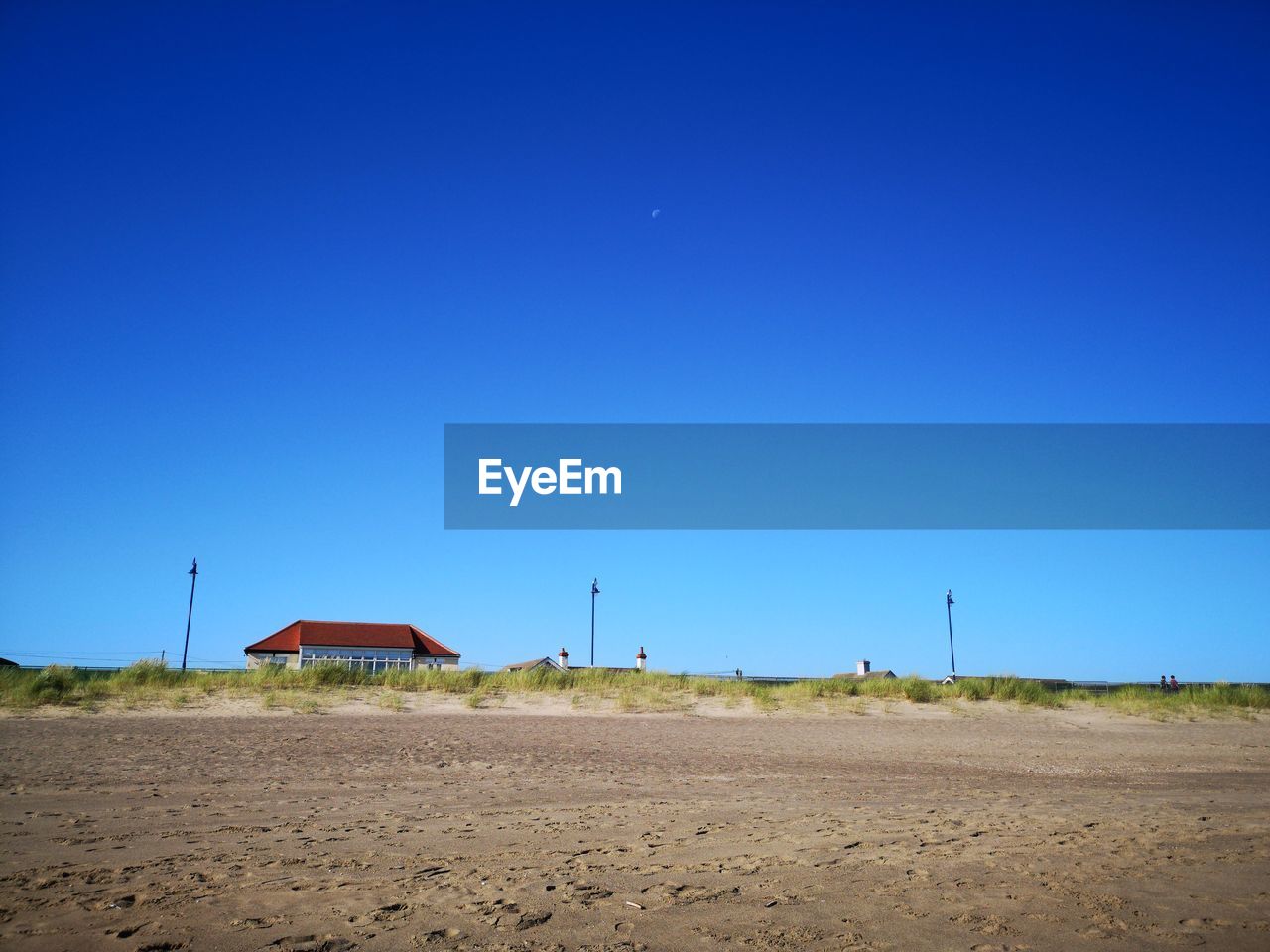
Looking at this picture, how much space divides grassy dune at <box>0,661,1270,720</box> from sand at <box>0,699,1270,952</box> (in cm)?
282

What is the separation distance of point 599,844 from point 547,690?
44.2 ft

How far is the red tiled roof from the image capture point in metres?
48.7

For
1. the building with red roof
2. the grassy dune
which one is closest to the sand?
the grassy dune

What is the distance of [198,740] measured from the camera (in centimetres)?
1227

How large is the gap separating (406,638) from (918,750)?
3968 centimetres

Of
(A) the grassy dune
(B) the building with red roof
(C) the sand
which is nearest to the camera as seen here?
(C) the sand

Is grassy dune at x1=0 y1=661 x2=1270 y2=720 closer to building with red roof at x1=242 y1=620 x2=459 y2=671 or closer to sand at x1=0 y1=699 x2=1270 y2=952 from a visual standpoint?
sand at x1=0 y1=699 x2=1270 y2=952

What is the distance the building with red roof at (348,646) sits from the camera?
4766 cm

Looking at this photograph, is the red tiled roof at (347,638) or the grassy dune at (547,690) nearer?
the grassy dune at (547,690)

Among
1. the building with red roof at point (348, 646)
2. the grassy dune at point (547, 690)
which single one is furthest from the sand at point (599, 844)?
the building with red roof at point (348, 646)

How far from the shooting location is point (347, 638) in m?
49.2

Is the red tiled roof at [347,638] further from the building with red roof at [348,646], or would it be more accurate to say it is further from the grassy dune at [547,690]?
the grassy dune at [547,690]

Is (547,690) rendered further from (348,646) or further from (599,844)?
(348,646)

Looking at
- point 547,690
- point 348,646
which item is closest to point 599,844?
point 547,690
